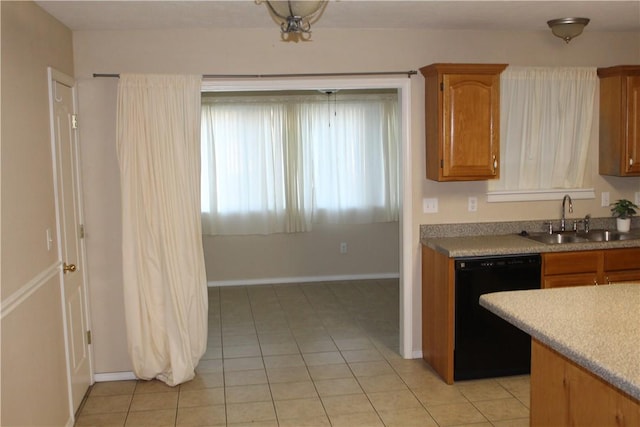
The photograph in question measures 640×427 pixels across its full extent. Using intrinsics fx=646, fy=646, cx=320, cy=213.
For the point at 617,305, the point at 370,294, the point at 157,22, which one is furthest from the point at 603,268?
the point at 157,22

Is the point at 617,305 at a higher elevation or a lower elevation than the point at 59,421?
higher

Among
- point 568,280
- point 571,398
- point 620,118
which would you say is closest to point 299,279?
point 568,280

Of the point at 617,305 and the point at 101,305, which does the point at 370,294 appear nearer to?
the point at 101,305

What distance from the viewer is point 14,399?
281 centimetres

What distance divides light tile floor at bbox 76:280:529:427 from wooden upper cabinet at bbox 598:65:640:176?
1.78 metres

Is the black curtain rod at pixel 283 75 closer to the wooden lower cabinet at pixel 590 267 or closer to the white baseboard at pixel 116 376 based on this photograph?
the wooden lower cabinet at pixel 590 267

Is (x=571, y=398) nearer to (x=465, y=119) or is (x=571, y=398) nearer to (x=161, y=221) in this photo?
(x=465, y=119)

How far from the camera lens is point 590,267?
4.39m

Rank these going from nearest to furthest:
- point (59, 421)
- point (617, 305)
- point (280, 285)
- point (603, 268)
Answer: point (617, 305) → point (59, 421) → point (603, 268) → point (280, 285)

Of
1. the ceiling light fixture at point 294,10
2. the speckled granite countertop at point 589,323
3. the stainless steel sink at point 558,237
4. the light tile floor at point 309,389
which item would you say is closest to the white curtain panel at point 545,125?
the stainless steel sink at point 558,237

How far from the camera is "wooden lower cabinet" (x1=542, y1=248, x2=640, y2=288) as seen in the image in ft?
14.2

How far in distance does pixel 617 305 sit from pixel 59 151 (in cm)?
311

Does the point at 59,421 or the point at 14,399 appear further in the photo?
the point at 59,421

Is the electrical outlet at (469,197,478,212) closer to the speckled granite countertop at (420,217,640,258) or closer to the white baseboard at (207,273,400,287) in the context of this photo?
the speckled granite countertop at (420,217,640,258)
